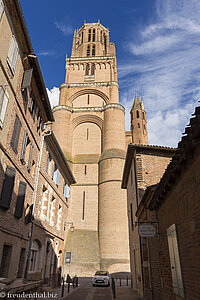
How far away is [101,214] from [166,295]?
20.7 metres

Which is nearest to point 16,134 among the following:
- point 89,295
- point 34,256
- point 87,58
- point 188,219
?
point 34,256

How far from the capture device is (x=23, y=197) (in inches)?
420

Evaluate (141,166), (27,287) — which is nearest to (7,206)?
(27,287)

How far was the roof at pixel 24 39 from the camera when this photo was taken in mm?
9094

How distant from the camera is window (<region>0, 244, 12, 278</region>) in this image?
8.90 metres

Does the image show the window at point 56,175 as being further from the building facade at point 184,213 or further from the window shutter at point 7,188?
the building facade at point 184,213

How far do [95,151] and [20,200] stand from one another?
73.1 ft

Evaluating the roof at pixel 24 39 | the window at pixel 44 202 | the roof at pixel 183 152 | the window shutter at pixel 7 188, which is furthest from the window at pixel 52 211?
the roof at pixel 183 152

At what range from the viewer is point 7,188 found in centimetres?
887

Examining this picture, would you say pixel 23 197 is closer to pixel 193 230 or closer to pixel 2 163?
pixel 2 163

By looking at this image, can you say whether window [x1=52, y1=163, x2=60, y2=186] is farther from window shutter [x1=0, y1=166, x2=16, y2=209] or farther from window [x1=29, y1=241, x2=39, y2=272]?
window shutter [x1=0, y1=166, x2=16, y2=209]

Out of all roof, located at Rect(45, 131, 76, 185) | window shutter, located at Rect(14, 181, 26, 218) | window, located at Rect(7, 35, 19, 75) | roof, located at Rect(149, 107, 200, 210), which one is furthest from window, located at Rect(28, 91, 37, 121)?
roof, located at Rect(149, 107, 200, 210)

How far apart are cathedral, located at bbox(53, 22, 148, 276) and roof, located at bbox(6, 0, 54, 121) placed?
12436 mm

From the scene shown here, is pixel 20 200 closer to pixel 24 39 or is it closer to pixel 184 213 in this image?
pixel 24 39
